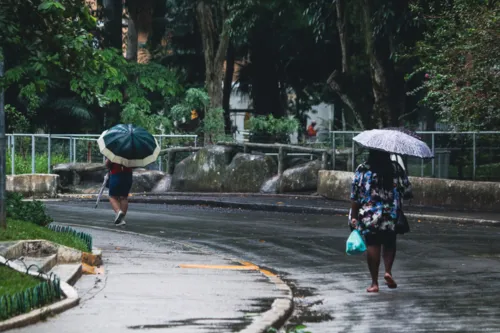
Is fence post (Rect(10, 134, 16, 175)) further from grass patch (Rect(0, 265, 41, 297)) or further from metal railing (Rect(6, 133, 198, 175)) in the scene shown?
grass patch (Rect(0, 265, 41, 297))

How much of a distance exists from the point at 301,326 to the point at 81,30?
426 centimetres

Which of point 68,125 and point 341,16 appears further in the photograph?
point 68,125

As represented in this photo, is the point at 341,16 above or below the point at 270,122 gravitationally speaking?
above

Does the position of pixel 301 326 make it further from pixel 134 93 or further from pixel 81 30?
pixel 134 93

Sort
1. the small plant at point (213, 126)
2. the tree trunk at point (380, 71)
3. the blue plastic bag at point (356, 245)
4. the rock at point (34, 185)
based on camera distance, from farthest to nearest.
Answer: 1. the small plant at point (213, 126)
2. the tree trunk at point (380, 71)
3. the rock at point (34, 185)
4. the blue plastic bag at point (356, 245)

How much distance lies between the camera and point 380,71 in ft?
114

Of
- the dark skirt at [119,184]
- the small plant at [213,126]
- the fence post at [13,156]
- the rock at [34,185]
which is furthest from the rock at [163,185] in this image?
the dark skirt at [119,184]

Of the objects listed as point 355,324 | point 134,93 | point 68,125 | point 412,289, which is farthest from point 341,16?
point 355,324

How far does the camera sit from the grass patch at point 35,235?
1525cm

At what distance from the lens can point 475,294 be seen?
40.9 ft

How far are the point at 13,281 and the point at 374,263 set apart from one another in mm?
3796

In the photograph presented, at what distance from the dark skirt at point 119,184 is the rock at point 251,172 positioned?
11.2m

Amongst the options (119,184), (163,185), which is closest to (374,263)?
(119,184)

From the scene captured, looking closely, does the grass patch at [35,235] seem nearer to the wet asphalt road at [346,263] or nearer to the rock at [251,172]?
the wet asphalt road at [346,263]
